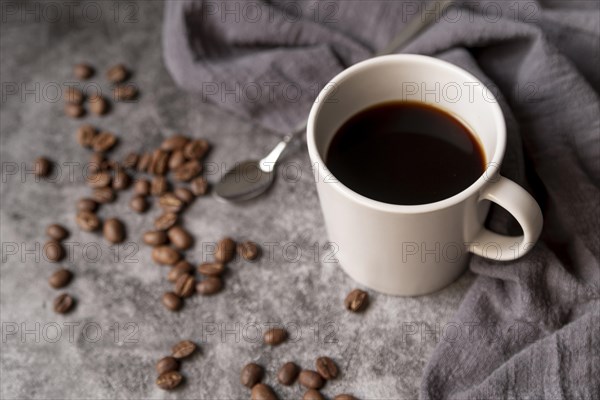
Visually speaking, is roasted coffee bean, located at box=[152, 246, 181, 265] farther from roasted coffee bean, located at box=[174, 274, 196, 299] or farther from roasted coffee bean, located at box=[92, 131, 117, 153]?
roasted coffee bean, located at box=[92, 131, 117, 153]

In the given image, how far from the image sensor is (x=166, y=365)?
46.2 inches

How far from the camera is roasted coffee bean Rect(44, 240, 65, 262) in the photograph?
1.28 m

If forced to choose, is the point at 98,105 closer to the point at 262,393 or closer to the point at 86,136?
the point at 86,136

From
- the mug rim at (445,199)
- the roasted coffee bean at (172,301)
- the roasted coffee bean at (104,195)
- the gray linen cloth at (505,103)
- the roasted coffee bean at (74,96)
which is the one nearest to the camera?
the mug rim at (445,199)

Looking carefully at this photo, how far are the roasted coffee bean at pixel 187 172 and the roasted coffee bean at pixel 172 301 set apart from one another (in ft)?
0.71

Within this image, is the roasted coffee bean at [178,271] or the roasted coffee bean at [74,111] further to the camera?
the roasted coffee bean at [74,111]

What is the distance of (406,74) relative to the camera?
109 cm

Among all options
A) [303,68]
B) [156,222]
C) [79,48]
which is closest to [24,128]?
[79,48]

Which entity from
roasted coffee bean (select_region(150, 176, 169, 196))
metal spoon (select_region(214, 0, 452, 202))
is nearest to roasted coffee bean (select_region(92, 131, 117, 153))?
roasted coffee bean (select_region(150, 176, 169, 196))

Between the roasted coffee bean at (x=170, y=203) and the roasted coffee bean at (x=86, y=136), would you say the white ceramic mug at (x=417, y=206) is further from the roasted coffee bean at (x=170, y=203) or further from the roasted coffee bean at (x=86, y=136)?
the roasted coffee bean at (x=86, y=136)

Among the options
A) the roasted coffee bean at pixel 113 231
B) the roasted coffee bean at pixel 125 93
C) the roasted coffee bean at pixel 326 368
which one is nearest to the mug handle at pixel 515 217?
the roasted coffee bean at pixel 326 368

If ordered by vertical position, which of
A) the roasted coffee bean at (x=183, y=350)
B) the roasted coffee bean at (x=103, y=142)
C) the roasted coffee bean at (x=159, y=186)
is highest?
the roasted coffee bean at (x=103, y=142)

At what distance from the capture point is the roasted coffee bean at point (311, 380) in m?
1.15

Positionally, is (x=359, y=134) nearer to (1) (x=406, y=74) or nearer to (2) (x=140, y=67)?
(1) (x=406, y=74)
